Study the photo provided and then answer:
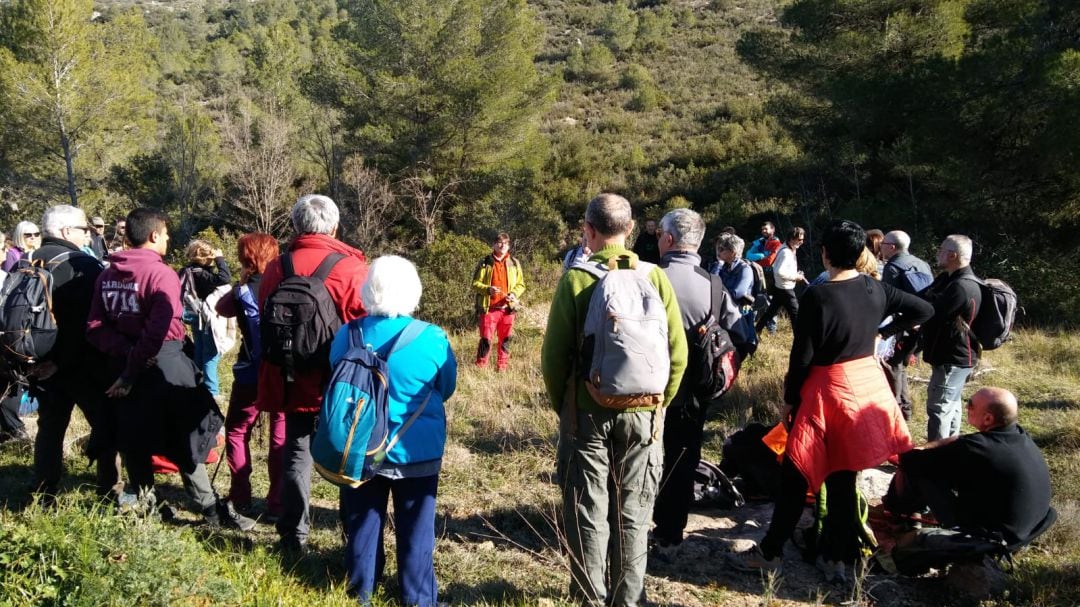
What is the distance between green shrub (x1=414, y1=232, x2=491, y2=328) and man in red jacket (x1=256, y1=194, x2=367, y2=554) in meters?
7.32

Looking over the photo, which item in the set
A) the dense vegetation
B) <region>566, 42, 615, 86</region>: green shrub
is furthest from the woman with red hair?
<region>566, 42, 615, 86</region>: green shrub

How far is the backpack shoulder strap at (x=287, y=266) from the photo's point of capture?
11.2 feet

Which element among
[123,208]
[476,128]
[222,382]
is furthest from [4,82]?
[222,382]

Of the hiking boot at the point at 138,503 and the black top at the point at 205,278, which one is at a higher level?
the black top at the point at 205,278

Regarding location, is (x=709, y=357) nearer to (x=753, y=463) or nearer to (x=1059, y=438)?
(x=753, y=463)

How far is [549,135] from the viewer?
27938 mm

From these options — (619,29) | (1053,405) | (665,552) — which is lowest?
(665,552)

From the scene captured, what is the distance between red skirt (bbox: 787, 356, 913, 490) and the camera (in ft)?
11.0

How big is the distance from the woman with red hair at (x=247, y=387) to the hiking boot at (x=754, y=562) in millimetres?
2513

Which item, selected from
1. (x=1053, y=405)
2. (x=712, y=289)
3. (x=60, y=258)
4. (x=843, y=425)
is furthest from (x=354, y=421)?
(x=1053, y=405)

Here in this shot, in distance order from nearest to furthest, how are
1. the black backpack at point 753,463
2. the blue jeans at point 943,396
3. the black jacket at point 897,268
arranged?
1. the black backpack at point 753,463
2. the blue jeans at point 943,396
3. the black jacket at point 897,268

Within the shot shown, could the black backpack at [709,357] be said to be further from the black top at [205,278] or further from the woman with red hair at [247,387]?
the black top at [205,278]

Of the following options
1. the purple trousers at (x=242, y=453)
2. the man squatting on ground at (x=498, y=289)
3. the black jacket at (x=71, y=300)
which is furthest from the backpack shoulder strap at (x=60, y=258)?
the man squatting on ground at (x=498, y=289)

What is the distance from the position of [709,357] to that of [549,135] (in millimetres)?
25528
